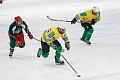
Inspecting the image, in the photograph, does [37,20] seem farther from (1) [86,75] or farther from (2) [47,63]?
(1) [86,75]

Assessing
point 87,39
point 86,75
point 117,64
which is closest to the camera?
point 86,75

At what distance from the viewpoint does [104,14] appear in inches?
462

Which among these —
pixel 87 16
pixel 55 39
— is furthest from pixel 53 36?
pixel 87 16

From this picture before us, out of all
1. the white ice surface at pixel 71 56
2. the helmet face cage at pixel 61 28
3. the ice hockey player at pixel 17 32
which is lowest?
the white ice surface at pixel 71 56

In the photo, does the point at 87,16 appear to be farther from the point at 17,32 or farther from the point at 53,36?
the point at 53,36

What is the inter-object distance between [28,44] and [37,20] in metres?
3.52

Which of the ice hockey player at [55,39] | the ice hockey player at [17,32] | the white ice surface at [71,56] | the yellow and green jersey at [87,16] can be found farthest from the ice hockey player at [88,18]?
the ice hockey player at [55,39]

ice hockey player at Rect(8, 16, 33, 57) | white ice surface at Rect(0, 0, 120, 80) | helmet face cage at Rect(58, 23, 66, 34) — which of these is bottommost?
white ice surface at Rect(0, 0, 120, 80)

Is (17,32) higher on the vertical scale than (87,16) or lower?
lower

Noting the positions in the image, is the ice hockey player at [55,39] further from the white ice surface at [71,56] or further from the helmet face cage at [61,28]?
the white ice surface at [71,56]

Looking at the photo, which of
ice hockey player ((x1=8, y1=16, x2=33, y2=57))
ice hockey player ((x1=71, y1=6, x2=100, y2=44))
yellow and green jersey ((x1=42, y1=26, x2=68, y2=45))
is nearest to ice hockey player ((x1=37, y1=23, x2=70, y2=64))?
yellow and green jersey ((x1=42, y1=26, x2=68, y2=45))

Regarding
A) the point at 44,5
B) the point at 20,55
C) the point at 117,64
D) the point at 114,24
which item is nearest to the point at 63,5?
the point at 44,5

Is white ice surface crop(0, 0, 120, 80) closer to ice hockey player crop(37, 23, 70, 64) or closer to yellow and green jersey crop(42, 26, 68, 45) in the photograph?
ice hockey player crop(37, 23, 70, 64)

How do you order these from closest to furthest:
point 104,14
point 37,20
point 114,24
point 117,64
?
point 117,64 < point 114,24 < point 37,20 < point 104,14
